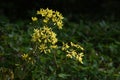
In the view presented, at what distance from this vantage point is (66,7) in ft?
26.8

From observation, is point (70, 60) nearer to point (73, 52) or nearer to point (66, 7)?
point (73, 52)

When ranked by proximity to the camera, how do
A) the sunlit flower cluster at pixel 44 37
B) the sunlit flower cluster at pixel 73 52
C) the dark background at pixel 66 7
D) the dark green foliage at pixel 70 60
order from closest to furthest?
the sunlit flower cluster at pixel 44 37 → the sunlit flower cluster at pixel 73 52 → the dark green foliage at pixel 70 60 → the dark background at pixel 66 7

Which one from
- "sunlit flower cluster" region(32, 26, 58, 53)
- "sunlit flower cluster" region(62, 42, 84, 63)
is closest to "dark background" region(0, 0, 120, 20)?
"sunlit flower cluster" region(62, 42, 84, 63)

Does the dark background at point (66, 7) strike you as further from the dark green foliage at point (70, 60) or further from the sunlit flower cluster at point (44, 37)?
the sunlit flower cluster at point (44, 37)

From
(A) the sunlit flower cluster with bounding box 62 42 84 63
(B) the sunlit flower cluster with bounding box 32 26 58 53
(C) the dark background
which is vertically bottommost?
(A) the sunlit flower cluster with bounding box 62 42 84 63

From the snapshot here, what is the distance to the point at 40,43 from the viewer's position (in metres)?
3.84

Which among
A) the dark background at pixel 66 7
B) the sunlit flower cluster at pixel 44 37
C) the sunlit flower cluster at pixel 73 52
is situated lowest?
the sunlit flower cluster at pixel 73 52

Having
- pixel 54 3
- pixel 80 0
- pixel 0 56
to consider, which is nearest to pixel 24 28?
pixel 0 56

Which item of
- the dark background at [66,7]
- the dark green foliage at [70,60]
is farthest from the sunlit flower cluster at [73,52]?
the dark background at [66,7]

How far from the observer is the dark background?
7.77 meters

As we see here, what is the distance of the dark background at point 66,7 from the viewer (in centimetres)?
777

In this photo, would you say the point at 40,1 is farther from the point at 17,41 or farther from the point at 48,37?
the point at 48,37

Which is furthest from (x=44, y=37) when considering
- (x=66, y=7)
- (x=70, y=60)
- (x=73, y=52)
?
(x=66, y=7)

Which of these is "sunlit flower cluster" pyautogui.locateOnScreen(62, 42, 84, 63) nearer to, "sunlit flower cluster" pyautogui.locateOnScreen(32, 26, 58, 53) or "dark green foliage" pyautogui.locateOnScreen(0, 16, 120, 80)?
"sunlit flower cluster" pyautogui.locateOnScreen(32, 26, 58, 53)
